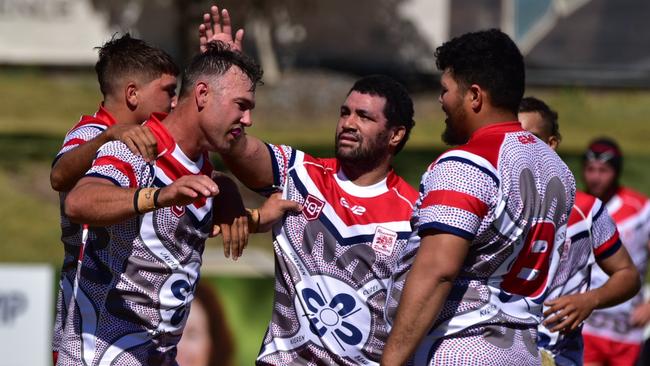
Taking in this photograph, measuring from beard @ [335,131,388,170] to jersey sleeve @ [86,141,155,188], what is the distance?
1031mm

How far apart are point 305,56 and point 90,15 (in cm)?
480

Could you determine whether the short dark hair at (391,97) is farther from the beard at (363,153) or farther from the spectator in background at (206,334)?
the spectator in background at (206,334)

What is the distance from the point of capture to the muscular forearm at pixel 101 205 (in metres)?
4.22

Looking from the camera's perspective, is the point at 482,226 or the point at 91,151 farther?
the point at 91,151

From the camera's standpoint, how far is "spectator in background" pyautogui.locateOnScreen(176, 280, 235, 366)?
8945 millimetres

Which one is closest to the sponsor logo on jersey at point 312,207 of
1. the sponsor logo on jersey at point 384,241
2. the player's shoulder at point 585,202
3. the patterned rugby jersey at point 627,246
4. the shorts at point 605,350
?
the sponsor logo on jersey at point 384,241

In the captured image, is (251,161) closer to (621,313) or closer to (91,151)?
(91,151)

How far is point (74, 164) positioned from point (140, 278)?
22.0 inches

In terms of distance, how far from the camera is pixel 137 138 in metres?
4.57

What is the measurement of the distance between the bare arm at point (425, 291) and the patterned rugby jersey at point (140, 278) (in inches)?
44.9

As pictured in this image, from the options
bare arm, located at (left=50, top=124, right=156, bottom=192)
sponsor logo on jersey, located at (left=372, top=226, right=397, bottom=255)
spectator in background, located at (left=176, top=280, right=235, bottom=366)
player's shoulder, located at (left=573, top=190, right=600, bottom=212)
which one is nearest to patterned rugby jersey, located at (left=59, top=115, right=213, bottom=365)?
bare arm, located at (left=50, top=124, right=156, bottom=192)

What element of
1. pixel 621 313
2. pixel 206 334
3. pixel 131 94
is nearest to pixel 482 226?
pixel 131 94

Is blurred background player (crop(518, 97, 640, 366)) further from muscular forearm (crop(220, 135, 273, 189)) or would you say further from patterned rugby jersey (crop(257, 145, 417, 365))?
muscular forearm (crop(220, 135, 273, 189))

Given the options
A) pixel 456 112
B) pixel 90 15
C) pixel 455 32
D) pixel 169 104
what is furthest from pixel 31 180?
pixel 456 112
